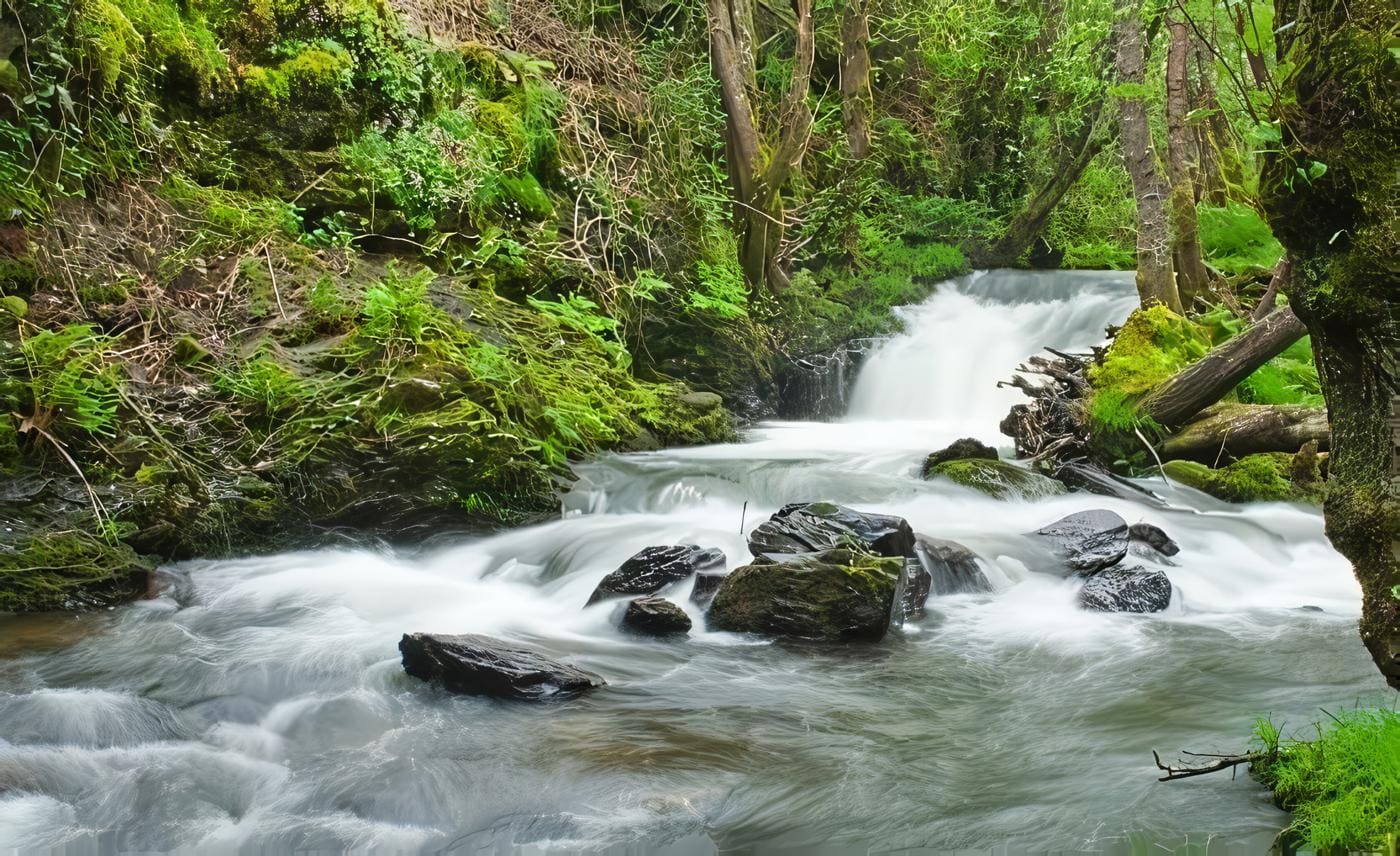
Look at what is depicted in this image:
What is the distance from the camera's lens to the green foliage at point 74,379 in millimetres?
5668

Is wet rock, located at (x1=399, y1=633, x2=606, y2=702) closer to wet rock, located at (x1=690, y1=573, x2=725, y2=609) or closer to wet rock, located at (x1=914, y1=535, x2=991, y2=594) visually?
wet rock, located at (x1=690, y1=573, x2=725, y2=609)

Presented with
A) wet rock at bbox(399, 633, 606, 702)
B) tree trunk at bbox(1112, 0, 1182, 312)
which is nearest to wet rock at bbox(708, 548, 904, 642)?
wet rock at bbox(399, 633, 606, 702)

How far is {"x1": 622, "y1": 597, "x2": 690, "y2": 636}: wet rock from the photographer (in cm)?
510

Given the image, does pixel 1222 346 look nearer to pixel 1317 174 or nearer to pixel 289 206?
pixel 1317 174

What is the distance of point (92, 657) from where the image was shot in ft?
15.0

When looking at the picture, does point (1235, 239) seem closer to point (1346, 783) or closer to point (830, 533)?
point (830, 533)

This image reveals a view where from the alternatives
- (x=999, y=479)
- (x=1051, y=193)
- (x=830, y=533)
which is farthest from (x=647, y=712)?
(x=1051, y=193)

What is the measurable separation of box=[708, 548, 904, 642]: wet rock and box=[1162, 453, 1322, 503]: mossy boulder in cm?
369

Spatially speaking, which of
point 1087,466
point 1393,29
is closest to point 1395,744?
point 1393,29

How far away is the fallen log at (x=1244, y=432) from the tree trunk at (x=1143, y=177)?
1.33 m

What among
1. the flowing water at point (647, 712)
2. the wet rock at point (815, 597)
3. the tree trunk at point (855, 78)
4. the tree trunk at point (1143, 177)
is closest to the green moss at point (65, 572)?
the flowing water at point (647, 712)

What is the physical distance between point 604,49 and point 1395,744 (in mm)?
10282

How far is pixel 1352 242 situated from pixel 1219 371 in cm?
568

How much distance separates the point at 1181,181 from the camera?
9.17m
